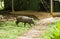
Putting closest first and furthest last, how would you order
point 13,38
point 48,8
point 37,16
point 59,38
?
point 59,38
point 13,38
point 37,16
point 48,8

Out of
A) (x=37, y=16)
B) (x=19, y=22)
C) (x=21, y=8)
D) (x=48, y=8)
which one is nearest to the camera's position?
(x=19, y=22)

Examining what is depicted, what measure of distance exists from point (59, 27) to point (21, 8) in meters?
15.8

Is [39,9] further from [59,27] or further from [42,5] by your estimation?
[59,27]

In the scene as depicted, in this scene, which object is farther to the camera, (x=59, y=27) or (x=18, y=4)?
(x=18, y=4)

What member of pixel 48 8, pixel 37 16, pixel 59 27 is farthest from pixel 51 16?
pixel 59 27

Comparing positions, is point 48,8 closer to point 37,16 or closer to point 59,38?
point 37,16

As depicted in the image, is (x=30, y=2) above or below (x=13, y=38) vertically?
above

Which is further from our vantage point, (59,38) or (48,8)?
(48,8)

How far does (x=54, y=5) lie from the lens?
17.1 m

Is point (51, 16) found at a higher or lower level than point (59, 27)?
lower

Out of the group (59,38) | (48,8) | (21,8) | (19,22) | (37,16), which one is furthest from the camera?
(21,8)

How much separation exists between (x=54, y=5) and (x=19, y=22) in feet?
20.5

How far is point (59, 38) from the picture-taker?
2348mm

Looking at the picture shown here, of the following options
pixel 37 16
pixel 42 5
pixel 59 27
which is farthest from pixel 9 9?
pixel 59 27
